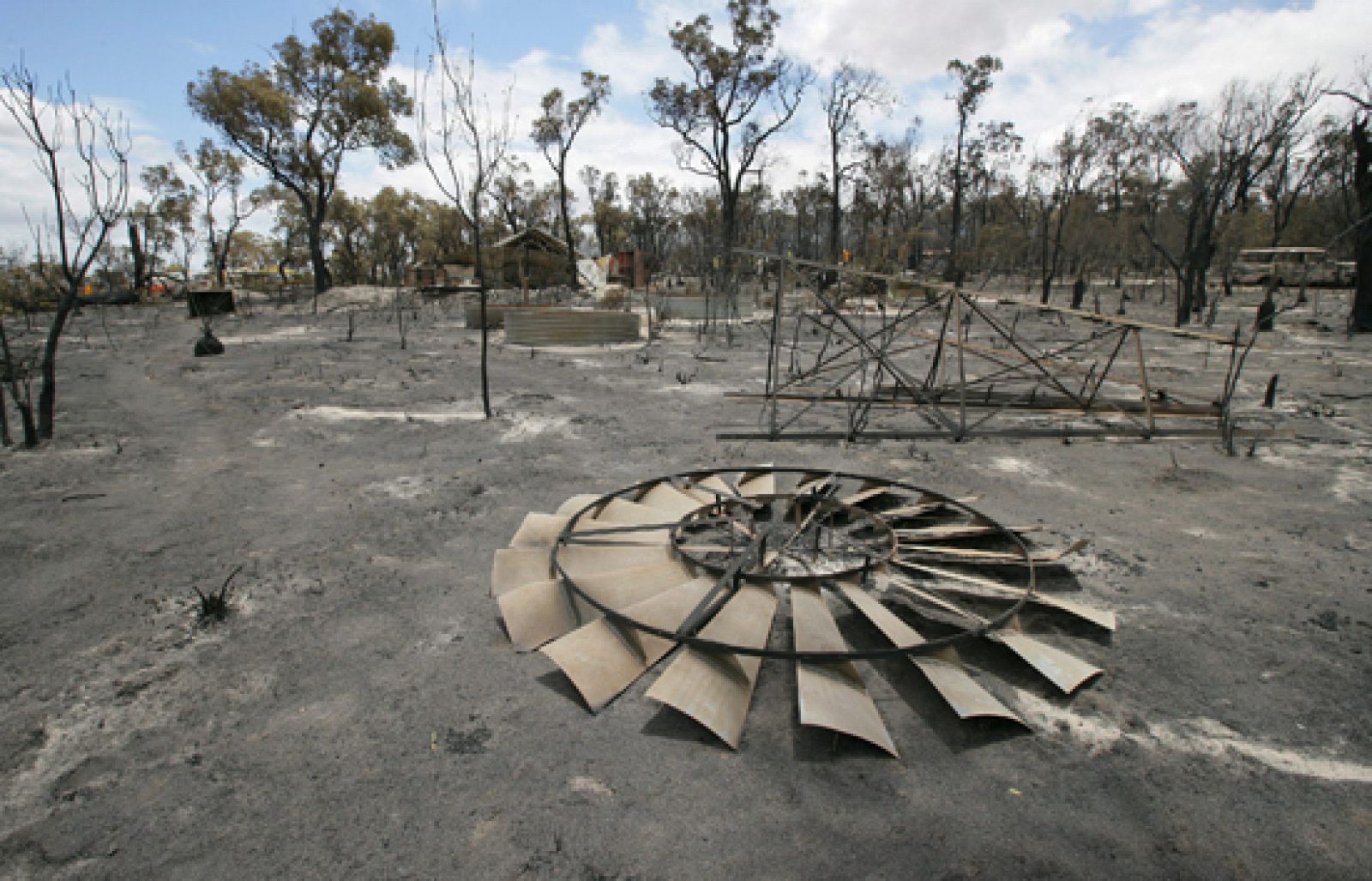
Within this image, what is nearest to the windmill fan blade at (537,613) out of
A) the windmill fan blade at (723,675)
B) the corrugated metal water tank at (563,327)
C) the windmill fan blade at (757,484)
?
the windmill fan blade at (723,675)

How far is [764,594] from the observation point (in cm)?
425

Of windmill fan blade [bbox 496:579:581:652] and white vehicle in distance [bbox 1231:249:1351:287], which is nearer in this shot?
windmill fan blade [bbox 496:579:581:652]

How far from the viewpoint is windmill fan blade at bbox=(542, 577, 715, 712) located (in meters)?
3.63

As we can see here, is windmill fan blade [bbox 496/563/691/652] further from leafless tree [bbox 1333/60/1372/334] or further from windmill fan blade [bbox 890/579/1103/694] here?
leafless tree [bbox 1333/60/1372/334]

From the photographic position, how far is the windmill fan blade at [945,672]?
3328mm

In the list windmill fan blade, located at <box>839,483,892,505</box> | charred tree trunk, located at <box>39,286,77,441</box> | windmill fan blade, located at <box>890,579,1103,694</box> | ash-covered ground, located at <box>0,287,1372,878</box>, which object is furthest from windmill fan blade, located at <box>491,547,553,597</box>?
charred tree trunk, located at <box>39,286,77,441</box>

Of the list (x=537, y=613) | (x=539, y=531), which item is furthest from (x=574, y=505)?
(x=537, y=613)

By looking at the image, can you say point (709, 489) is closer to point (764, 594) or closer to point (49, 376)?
point (764, 594)

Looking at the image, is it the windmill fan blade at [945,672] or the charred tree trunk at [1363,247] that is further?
the charred tree trunk at [1363,247]

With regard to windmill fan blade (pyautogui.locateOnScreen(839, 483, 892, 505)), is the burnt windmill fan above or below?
below

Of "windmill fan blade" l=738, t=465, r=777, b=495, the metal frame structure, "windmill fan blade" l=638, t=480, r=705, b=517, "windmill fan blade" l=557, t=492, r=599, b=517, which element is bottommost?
"windmill fan blade" l=557, t=492, r=599, b=517

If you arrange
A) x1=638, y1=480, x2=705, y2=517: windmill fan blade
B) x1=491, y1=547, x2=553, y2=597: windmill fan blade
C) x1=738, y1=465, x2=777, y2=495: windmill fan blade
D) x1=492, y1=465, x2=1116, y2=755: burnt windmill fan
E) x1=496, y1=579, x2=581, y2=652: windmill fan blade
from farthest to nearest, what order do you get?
1. x1=738, y1=465, x2=777, y2=495: windmill fan blade
2. x1=638, y1=480, x2=705, y2=517: windmill fan blade
3. x1=491, y1=547, x2=553, y2=597: windmill fan blade
4. x1=496, y1=579, x2=581, y2=652: windmill fan blade
5. x1=492, y1=465, x2=1116, y2=755: burnt windmill fan

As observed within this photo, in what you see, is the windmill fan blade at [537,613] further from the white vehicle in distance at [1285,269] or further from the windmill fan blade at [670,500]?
the white vehicle in distance at [1285,269]

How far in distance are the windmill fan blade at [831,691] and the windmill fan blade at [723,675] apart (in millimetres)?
256
